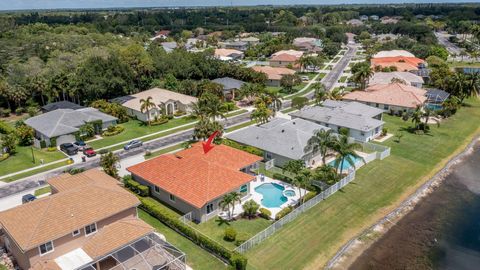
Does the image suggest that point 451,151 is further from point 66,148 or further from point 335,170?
point 66,148

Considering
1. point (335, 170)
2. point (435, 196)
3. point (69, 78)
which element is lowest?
point (435, 196)

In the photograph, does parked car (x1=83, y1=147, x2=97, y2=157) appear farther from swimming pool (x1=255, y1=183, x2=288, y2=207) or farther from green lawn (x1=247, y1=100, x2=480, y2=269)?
green lawn (x1=247, y1=100, x2=480, y2=269)

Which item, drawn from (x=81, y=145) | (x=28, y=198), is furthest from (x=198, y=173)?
(x=81, y=145)

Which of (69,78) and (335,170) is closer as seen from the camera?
(335,170)

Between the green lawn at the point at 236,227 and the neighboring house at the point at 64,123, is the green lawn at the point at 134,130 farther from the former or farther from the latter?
the green lawn at the point at 236,227

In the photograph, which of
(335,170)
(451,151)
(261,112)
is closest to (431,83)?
(451,151)

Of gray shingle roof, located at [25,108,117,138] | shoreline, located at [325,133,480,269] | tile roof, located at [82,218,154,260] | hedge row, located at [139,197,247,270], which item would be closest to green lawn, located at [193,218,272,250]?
hedge row, located at [139,197,247,270]
